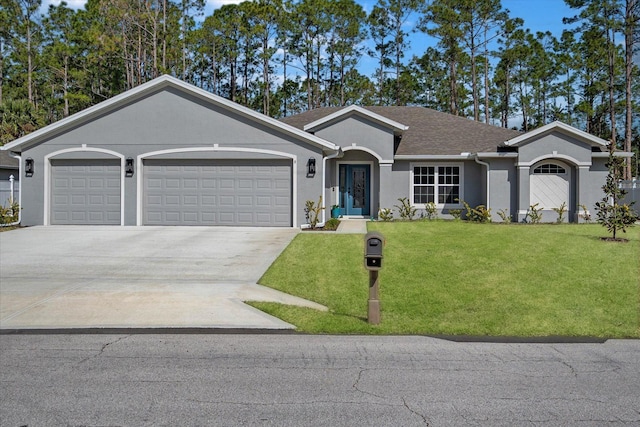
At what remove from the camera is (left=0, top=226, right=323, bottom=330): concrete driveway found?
747 cm

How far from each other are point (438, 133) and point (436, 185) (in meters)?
2.88

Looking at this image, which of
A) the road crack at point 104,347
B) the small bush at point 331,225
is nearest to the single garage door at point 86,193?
the small bush at point 331,225

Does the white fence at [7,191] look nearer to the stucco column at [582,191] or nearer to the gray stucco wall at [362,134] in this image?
the gray stucco wall at [362,134]

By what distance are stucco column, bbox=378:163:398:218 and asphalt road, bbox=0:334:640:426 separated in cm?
1375

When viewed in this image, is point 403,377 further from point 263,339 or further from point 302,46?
point 302,46

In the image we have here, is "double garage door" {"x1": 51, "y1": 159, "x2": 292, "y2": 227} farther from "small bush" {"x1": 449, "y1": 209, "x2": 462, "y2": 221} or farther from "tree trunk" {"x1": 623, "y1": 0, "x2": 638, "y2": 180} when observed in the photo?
"tree trunk" {"x1": 623, "y1": 0, "x2": 638, "y2": 180}

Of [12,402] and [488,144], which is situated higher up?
[488,144]

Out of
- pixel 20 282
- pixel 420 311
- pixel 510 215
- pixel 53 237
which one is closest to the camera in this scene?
pixel 420 311

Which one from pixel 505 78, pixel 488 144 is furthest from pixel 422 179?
pixel 505 78

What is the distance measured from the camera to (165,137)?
693 inches

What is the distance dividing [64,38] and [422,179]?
118 ft

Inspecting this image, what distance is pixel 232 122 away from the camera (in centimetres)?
1747

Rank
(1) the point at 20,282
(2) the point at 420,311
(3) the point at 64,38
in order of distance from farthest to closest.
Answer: (3) the point at 64,38 → (1) the point at 20,282 → (2) the point at 420,311

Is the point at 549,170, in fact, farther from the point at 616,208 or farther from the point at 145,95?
the point at 145,95
